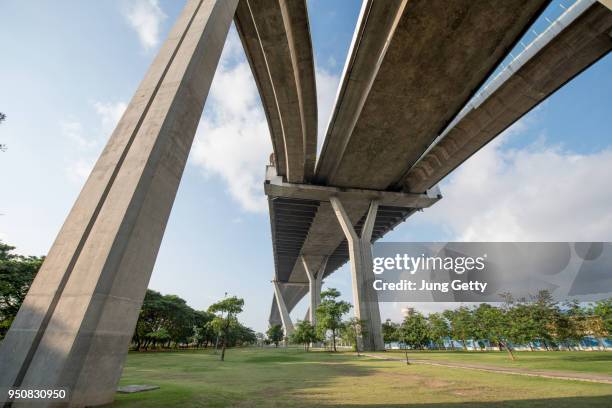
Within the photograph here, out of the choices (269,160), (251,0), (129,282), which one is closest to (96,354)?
(129,282)

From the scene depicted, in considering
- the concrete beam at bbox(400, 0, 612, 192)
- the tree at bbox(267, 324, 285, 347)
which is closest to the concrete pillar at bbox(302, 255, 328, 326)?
the concrete beam at bbox(400, 0, 612, 192)

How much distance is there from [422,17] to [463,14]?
245 cm

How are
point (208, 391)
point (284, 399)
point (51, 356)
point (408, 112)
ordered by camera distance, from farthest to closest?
point (408, 112) < point (208, 391) < point (284, 399) < point (51, 356)

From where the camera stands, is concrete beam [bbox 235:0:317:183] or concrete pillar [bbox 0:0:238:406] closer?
concrete pillar [bbox 0:0:238:406]

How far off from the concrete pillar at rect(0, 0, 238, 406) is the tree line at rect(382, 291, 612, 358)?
2383 centimetres

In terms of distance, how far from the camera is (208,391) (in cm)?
741

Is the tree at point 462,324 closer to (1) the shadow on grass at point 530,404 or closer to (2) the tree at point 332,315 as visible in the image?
(2) the tree at point 332,315

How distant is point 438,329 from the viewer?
52062mm

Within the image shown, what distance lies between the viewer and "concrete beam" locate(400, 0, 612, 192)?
16.7 m

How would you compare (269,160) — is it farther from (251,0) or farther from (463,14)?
(463,14)

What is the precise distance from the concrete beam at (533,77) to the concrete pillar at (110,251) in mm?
21818

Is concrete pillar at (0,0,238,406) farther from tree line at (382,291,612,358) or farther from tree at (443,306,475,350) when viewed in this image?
tree at (443,306,475,350)

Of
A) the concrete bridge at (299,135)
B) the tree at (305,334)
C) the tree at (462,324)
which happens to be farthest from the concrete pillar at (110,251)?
the tree at (462,324)

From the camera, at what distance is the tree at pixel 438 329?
52000mm
